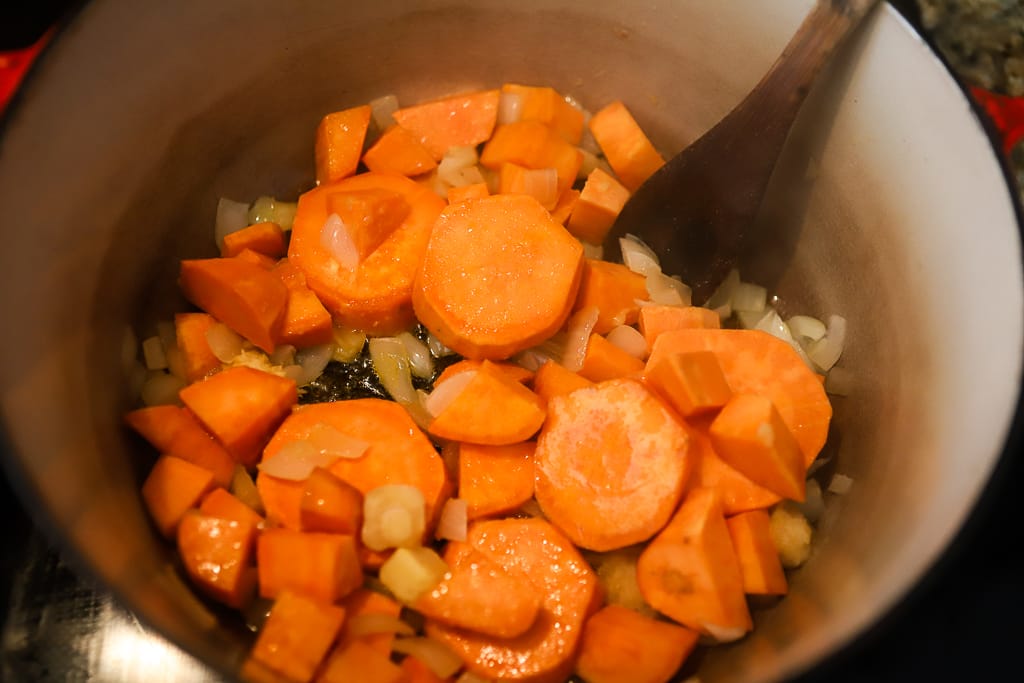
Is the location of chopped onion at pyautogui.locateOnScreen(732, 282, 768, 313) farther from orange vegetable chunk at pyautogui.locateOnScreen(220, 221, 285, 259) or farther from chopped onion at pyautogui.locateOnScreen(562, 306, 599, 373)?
orange vegetable chunk at pyautogui.locateOnScreen(220, 221, 285, 259)

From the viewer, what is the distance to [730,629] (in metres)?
1.33

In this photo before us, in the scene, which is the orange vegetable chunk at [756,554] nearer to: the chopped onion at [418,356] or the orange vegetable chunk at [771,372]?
the orange vegetable chunk at [771,372]

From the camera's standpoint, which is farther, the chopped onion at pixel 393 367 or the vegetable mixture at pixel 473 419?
the chopped onion at pixel 393 367

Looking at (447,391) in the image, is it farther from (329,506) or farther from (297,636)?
(297,636)

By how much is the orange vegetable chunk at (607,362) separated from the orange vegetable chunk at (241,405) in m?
0.60

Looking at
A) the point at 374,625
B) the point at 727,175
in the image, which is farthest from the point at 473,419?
the point at 727,175

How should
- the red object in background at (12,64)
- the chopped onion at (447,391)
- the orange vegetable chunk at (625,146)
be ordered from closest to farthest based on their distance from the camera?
the chopped onion at (447,391), the red object in background at (12,64), the orange vegetable chunk at (625,146)

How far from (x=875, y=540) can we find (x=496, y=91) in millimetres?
1305

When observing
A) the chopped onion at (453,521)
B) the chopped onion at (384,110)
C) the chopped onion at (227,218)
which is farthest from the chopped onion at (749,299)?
the chopped onion at (227,218)

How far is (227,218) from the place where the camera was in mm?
1792

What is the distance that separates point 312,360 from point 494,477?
18.9 inches

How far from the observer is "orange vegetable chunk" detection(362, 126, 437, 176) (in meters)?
1.88

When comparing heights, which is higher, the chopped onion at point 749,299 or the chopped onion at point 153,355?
the chopped onion at point 153,355

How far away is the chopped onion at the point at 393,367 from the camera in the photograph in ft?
5.52
